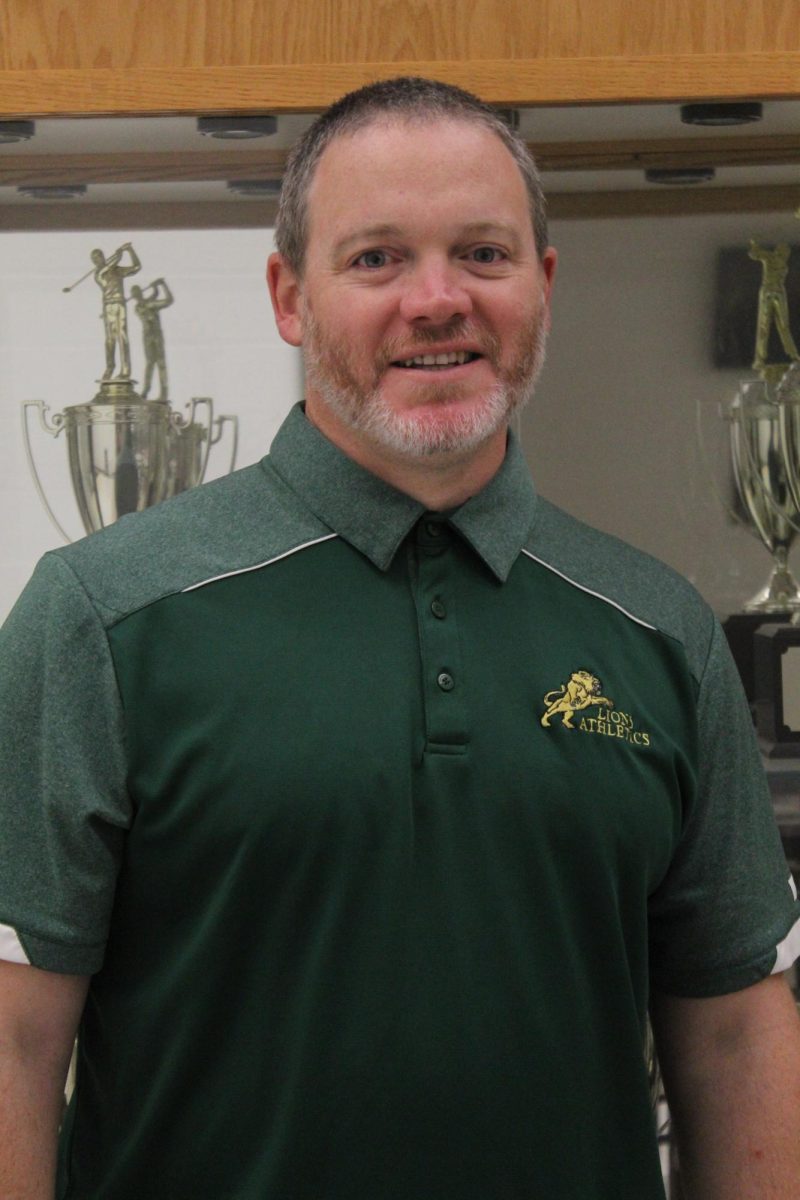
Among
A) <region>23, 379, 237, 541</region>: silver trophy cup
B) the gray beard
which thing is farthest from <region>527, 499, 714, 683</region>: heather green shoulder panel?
<region>23, 379, 237, 541</region>: silver trophy cup

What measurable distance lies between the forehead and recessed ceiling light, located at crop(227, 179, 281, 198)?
13.3 inches

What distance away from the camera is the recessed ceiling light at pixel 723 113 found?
1.34 meters

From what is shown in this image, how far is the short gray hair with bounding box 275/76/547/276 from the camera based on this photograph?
110cm

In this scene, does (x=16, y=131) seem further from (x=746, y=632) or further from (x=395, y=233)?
(x=746, y=632)

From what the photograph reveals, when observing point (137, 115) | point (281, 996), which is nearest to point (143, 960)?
point (281, 996)

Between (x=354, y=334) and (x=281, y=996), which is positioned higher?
(x=354, y=334)

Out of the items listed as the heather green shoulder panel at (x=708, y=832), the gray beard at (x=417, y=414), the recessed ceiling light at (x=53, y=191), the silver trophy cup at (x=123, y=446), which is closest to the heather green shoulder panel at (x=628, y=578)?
the heather green shoulder panel at (x=708, y=832)

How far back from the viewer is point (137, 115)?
4.32 feet

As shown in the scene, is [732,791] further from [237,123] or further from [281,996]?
[237,123]

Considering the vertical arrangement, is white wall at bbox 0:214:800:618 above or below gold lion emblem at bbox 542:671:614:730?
above

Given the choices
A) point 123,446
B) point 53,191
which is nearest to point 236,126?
point 53,191

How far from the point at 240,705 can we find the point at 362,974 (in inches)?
7.3

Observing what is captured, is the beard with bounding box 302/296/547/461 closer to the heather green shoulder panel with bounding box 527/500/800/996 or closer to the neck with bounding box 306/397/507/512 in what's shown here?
the neck with bounding box 306/397/507/512

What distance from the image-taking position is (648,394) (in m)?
1.50
